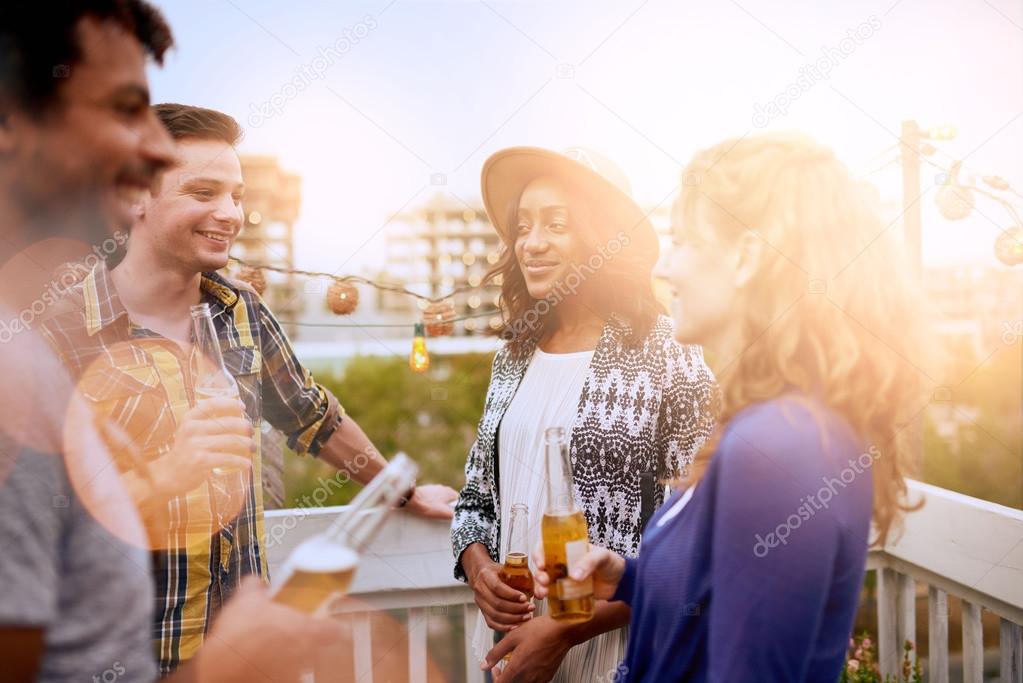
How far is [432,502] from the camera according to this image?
6.24ft

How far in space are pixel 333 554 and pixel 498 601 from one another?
789mm

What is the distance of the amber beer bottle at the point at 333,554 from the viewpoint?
73 cm

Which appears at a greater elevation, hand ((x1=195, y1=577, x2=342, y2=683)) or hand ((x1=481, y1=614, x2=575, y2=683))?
hand ((x1=195, y1=577, x2=342, y2=683))

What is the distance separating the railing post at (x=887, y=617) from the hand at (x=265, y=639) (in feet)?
6.16

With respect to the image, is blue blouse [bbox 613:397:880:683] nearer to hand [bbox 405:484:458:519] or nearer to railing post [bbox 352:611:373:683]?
hand [bbox 405:484:458:519]

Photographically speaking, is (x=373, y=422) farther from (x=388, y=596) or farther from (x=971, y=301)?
(x=388, y=596)

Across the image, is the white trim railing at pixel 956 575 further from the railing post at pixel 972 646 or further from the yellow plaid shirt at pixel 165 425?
the yellow plaid shirt at pixel 165 425

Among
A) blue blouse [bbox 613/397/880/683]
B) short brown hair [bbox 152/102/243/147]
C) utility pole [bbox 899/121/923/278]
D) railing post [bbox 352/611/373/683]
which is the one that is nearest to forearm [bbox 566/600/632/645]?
blue blouse [bbox 613/397/880/683]

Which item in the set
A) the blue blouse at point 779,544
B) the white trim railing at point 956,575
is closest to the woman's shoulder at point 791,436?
the blue blouse at point 779,544

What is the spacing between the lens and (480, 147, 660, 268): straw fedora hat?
165cm

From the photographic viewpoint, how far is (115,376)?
1.47 meters

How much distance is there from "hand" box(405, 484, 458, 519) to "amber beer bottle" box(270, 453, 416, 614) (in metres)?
1.13

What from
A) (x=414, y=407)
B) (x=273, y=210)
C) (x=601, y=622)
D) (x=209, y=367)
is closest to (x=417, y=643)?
(x=601, y=622)

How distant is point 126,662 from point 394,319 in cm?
2605
